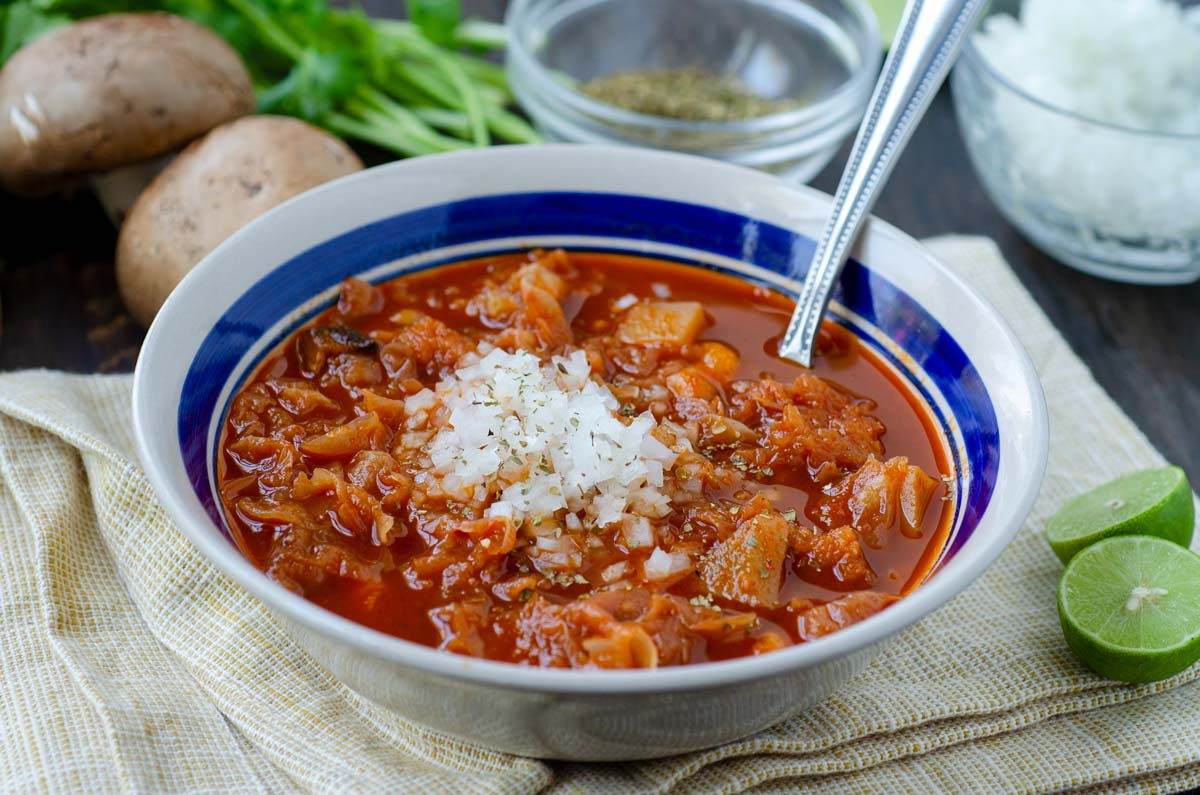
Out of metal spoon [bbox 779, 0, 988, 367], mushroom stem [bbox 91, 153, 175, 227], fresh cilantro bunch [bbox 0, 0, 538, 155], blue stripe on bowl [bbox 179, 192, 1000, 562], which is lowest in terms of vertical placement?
mushroom stem [bbox 91, 153, 175, 227]

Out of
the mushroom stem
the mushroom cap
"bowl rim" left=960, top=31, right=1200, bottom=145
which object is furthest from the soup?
the mushroom stem

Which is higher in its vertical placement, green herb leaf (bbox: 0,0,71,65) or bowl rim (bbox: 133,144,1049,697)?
bowl rim (bbox: 133,144,1049,697)

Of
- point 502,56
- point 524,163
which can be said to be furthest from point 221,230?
point 502,56

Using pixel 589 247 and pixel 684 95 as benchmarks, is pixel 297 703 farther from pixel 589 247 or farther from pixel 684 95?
pixel 684 95

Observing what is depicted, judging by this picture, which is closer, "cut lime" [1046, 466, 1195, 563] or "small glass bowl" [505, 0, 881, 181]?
"cut lime" [1046, 466, 1195, 563]

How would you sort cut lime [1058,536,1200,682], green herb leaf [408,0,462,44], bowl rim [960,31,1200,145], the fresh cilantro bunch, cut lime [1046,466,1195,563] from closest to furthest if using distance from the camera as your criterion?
1. cut lime [1058,536,1200,682]
2. cut lime [1046,466,1195,563]
3. bowl rim [960,31,1200,145]
4. the fresh cilantro bunch
5. green herb leaf [408,0,462,44]

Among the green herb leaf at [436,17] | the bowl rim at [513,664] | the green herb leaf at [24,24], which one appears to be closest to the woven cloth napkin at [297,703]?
the bowl rim at [513,664]

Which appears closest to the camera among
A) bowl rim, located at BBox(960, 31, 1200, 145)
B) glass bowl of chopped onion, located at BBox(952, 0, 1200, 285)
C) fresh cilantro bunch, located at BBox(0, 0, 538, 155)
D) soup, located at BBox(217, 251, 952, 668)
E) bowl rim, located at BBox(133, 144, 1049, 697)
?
bowl rim, located at BBox(133, 144, 1049, 697)

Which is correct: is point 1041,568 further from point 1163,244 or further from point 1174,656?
point 1163,244

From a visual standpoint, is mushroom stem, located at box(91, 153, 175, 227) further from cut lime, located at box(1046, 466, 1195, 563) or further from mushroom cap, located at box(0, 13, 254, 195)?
cut lime, located at box(1046, 466, 1195, 563)
